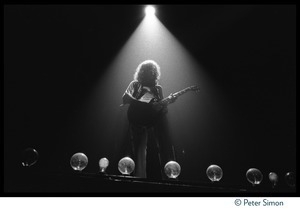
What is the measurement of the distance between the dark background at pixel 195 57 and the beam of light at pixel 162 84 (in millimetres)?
76

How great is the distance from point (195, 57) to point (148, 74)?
2.51ft

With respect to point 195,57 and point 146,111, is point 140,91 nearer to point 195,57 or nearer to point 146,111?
point 146,111

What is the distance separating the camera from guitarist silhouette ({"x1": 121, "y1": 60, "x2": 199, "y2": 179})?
375 centimetres

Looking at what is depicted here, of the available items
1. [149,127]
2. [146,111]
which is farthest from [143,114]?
[149,127]

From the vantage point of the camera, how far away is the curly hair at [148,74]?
4000 millimetres

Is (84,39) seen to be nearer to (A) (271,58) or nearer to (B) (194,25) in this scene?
(B) (194,25)

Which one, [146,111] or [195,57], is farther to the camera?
[195,57]

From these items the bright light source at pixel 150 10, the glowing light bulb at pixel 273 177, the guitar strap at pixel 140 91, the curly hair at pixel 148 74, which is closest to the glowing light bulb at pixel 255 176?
the glowing light bulb at pixel 273 177

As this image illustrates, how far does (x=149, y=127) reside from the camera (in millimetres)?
3793

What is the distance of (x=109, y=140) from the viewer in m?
4.12

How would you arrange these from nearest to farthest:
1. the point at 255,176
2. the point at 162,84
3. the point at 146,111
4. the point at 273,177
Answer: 1. the point at 255,176
2. the point at 273,177
3. the point at 146,111
4. the point at 162,84

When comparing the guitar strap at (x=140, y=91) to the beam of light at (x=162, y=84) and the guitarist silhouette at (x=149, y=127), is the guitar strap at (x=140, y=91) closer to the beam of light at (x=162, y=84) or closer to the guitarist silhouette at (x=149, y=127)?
the guitarist silhouette at (x=149, y=127)

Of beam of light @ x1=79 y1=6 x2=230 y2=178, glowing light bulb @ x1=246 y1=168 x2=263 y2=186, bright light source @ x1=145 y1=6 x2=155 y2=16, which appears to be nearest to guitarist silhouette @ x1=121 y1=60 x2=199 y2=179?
beam of light @ x1=79 y1=6 x2=230 y2=178
